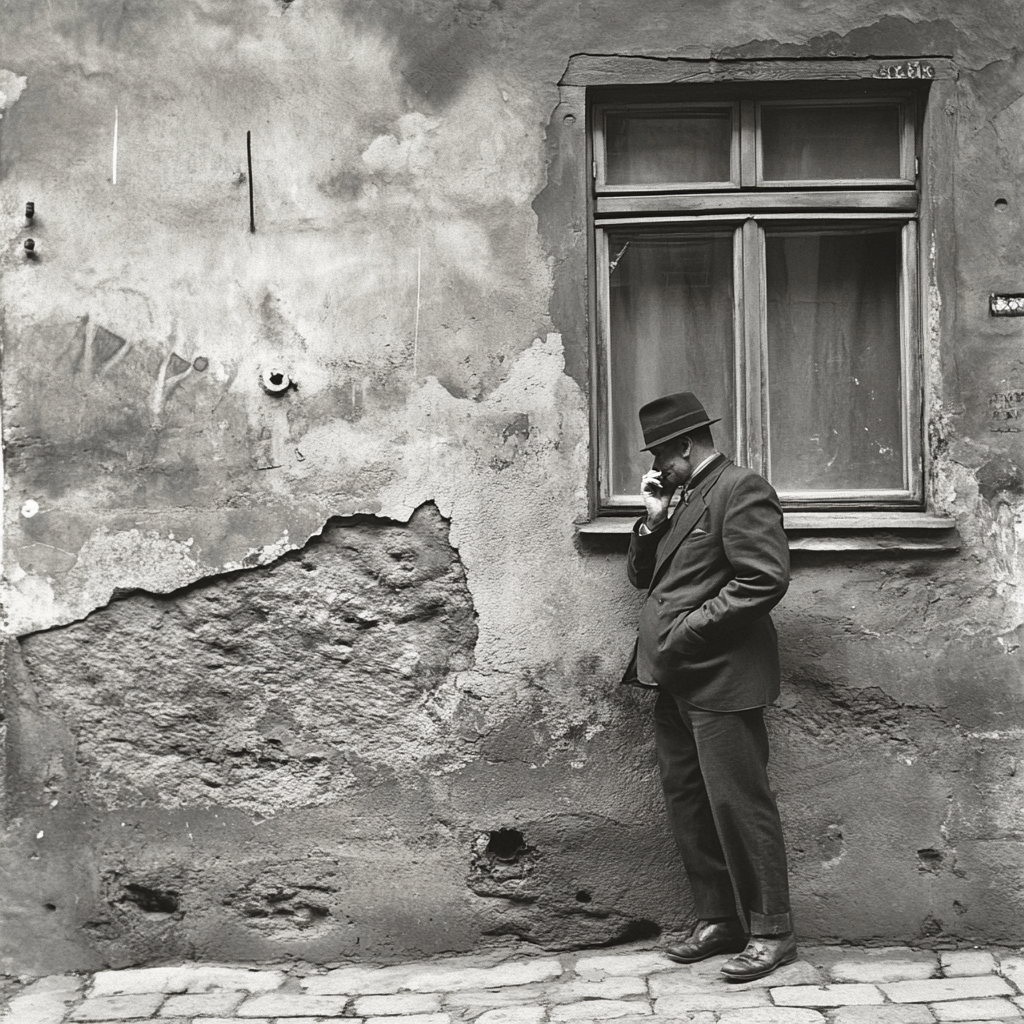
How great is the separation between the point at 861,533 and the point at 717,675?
0.87m

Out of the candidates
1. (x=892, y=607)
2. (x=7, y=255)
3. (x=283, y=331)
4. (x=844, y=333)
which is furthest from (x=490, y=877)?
(x=7, y=255)

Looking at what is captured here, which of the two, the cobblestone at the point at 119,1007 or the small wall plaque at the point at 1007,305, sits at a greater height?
the small wall plaque at the point at 1007,305

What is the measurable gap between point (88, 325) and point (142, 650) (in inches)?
48.9

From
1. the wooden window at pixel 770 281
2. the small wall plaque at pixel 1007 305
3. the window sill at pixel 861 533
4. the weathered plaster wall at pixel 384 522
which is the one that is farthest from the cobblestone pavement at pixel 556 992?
the small wall plaque at pixel 1007 305

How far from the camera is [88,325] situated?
4684mm

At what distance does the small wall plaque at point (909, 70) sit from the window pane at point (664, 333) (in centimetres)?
87

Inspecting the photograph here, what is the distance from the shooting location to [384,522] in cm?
465

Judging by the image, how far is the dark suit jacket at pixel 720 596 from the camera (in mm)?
4098

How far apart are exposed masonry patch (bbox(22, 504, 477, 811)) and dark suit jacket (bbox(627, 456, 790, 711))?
79cm

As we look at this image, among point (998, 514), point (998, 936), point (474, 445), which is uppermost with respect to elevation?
point (474, 445)

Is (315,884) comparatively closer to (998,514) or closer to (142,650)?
(142,650)

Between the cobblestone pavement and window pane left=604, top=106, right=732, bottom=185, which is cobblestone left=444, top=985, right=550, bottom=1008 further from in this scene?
window pane left=604, top=106, right=732, bottom=185

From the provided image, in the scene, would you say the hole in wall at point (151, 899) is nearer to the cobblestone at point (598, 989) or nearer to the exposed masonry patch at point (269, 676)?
the exposed masonry patch at point (269, 676)

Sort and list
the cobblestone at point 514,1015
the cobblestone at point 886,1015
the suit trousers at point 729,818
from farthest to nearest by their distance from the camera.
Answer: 1. the suit trousers at point 729,818
2. the cobblestone at point 514,1015
3. the cobblestone at point 886,1015
